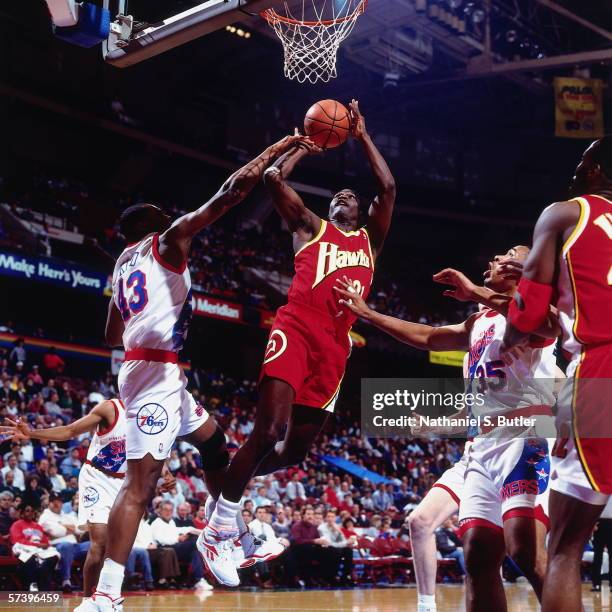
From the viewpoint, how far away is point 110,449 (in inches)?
276

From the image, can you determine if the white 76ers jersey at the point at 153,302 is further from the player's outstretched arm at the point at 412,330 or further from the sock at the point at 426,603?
the sock at the point at 426,603

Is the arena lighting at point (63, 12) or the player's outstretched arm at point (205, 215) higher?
Result: the arena lighting at point (63, 12)

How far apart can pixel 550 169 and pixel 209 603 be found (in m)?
28.1

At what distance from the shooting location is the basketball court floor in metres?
9.07

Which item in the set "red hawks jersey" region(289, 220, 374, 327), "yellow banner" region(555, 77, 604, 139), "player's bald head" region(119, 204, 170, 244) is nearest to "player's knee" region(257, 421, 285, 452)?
"red hawks jersey" region(289, 220, 374, 327)

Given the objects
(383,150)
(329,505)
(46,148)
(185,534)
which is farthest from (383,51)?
(185,534)

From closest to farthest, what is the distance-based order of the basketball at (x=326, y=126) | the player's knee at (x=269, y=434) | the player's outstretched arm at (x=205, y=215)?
the player's outstretched arm at (x=205, y=215)
the player's knee at (x=269, y=434)
the basketball at (x=326, y=126)

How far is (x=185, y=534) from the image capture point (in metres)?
12.0

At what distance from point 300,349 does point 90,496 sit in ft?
8.32

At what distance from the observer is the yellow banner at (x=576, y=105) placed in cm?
2444

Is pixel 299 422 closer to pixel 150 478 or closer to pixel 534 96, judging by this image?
pixel 150 478

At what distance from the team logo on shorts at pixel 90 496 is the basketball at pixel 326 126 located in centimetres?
344

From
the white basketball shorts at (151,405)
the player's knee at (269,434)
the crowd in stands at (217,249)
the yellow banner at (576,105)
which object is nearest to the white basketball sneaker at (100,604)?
the white basketball shorts at (151,405)

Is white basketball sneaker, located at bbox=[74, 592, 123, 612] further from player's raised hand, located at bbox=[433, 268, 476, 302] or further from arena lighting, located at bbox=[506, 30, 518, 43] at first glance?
arena lighting, located at bbox=[506, 30, 518, 43]
